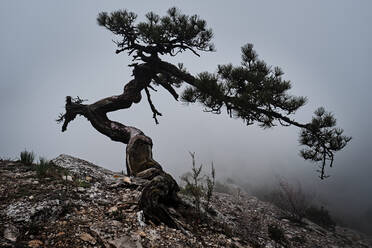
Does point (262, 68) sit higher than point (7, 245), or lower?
higher

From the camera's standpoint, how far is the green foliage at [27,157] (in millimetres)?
6079

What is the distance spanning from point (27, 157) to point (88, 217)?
12.3ft

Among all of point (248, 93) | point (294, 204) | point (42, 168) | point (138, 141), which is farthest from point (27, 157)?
point (294, 204)

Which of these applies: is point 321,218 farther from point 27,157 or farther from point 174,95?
point 27,157

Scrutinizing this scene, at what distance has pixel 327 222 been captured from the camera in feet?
34.9

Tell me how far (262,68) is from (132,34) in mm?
4923

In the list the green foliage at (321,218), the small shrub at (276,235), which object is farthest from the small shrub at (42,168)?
the green foliage at (321,218)

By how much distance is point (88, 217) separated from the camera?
3590 mm

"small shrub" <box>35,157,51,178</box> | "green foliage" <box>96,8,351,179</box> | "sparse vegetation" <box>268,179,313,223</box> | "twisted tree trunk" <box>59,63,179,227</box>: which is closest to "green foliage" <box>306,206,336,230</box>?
"sparse vegetation" <box>268,179,313,223</box>

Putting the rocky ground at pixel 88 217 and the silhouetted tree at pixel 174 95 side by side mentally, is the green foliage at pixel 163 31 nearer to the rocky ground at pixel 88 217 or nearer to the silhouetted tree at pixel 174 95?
the silhouetted tree at pixel 174 95

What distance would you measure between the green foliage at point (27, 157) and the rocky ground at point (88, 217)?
174 millimetres

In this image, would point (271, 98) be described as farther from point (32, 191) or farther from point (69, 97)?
point (69, 97)

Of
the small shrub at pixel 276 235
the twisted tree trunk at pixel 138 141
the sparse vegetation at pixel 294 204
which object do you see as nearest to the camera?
the twisted tree trunk at pixel 138 141

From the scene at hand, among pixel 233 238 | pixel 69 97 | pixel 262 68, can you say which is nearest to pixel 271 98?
pixel 262 68
